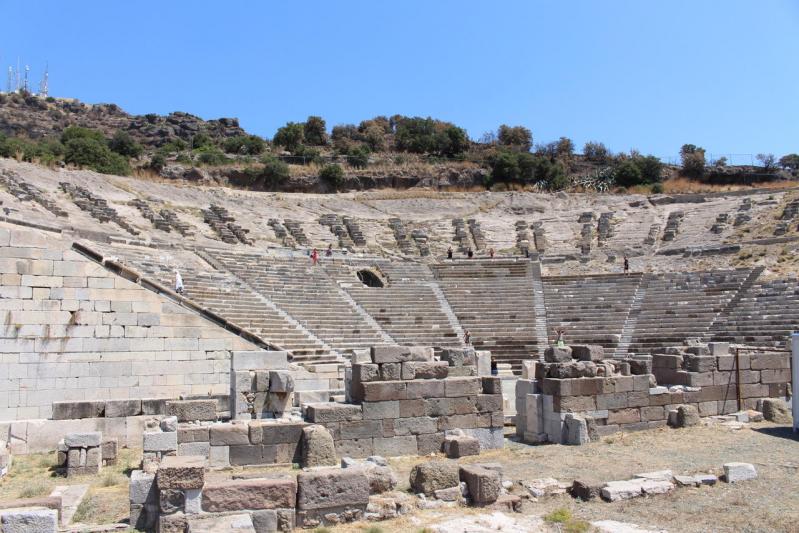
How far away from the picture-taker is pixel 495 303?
3234cm

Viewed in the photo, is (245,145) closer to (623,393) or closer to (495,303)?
(495,303)

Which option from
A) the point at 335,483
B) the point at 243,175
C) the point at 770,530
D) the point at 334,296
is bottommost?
the point at 770,530

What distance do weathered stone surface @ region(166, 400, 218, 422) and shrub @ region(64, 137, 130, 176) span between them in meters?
41.3

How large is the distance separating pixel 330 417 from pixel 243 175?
47.2m

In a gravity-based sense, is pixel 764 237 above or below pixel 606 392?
above

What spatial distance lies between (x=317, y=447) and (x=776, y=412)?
10.4m

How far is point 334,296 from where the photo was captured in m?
30.5

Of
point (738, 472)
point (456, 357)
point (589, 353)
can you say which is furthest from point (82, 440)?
point (738, 472)

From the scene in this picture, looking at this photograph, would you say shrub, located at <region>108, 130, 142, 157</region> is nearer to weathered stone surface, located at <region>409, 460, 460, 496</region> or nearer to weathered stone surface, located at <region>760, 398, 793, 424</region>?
weathered stone surface, located at <region>760, 398, 793, 424</region>

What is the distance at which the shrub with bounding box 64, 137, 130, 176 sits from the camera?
50.2 meters

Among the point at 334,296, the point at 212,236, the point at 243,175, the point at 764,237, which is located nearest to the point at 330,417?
the point at 334,296

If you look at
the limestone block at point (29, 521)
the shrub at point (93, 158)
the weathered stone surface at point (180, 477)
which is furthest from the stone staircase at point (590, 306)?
the shrub at point (93, 158)

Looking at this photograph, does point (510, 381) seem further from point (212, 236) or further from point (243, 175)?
point (243, 175)

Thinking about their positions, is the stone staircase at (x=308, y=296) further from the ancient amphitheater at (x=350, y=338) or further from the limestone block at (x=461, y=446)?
the limestone block at (x=461, y=446)
